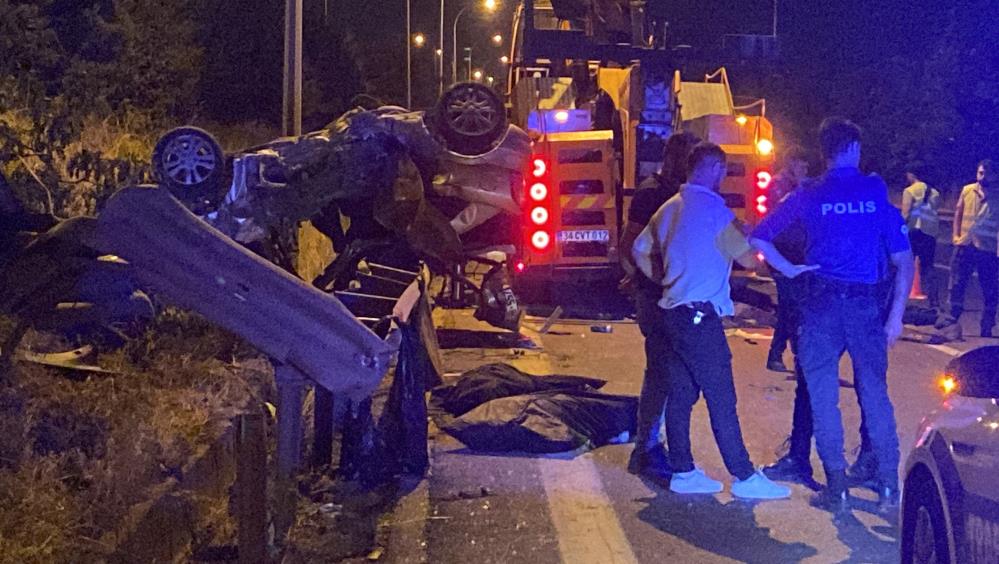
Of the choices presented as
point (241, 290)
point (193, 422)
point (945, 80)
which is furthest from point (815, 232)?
point (945, 80)

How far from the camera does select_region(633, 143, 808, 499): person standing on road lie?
6191 mm

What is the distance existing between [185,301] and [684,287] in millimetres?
2743

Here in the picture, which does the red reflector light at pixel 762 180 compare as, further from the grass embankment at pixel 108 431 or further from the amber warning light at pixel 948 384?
the amber warning light at pixel 948 384

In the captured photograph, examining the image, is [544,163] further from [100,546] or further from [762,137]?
[100,546]

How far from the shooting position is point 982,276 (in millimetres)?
12602

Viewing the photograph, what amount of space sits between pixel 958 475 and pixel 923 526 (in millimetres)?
486

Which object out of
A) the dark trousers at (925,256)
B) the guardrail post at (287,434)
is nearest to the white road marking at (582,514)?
the guardrail post at (287,434)

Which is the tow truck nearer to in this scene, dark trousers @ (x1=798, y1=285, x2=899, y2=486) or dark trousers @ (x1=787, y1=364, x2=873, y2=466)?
dark trousers @ (x1=787, y1=364, x2=873, y2=466)

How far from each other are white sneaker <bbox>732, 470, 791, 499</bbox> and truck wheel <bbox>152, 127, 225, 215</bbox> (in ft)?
13.9

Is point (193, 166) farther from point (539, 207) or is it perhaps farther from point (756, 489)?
point (539, 207)

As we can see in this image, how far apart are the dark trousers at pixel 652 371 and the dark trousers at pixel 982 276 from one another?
718cm

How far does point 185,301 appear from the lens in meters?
4.52

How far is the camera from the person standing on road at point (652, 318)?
6.56 m

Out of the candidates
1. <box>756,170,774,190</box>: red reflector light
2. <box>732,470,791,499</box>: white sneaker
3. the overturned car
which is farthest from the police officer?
<box>756,170,774,190</box>: red reflector light
